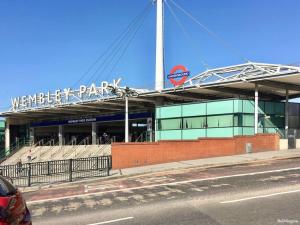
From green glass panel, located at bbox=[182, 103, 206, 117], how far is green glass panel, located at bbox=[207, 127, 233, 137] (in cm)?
152

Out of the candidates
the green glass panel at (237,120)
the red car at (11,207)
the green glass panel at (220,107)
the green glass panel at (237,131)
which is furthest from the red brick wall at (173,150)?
the red car at (11,207)

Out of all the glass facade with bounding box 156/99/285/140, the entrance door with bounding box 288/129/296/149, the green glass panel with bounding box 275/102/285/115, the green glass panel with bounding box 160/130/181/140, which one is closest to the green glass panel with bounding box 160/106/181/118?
the glass facade with bounding box 156/99/285/140

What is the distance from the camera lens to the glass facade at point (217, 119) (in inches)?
1262

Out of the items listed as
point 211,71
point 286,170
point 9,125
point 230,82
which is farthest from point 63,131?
point 286,170

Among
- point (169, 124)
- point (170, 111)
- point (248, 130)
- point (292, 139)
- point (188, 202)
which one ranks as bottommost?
point (188, 202)

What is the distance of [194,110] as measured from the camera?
34.4m

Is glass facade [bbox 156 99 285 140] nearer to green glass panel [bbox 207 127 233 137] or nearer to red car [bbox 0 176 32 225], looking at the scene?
green glass panel [bbox 207 127 233 137]

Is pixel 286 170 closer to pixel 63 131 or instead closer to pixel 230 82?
pixel 230 82

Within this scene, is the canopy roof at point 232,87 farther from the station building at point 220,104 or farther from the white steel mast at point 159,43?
the white steel mast at point 159,43

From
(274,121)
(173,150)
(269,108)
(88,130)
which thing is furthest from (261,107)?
(88,130)

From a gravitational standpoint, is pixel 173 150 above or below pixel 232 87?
below

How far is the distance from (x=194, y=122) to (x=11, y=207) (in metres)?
29.2

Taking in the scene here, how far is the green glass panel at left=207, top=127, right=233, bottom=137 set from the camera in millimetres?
32094

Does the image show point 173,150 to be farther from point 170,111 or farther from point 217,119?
point 170,111
